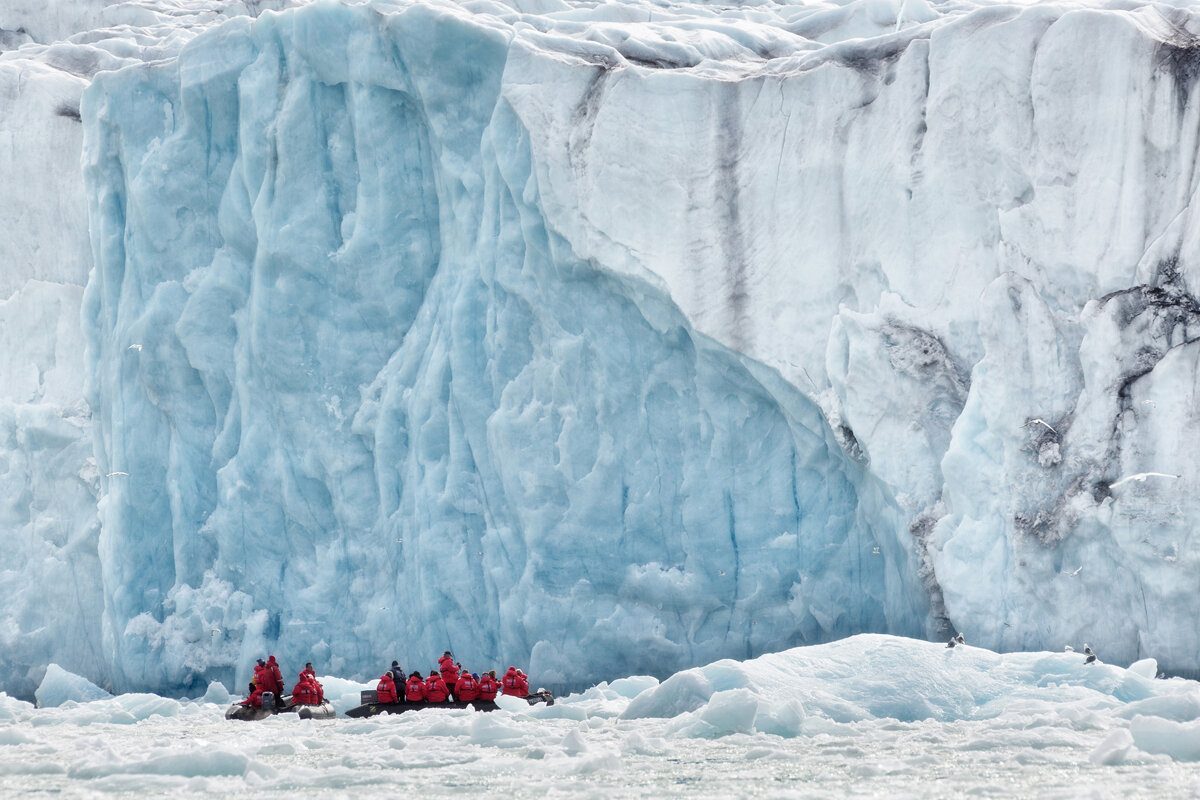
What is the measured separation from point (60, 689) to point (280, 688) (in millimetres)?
3371

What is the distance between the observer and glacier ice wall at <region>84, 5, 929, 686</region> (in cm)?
1549

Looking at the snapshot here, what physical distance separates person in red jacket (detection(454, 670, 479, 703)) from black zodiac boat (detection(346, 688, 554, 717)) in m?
0.04

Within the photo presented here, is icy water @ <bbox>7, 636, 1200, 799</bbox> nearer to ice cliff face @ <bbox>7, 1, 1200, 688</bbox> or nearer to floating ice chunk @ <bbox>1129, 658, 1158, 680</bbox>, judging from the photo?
floating ice chunk @ <bbox>1129, 658, 1158, 680</bbox>

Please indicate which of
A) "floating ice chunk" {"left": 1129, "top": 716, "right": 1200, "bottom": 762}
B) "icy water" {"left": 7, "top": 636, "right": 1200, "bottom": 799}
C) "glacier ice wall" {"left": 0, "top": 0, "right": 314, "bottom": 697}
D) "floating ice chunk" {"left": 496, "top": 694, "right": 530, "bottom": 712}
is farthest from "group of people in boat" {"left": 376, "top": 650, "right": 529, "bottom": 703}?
"floating ice chunk" {"left": 1129, "top": 716, "right": 1200, "bottom": 762}

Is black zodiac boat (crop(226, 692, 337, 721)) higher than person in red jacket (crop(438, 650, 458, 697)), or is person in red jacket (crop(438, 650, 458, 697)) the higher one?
person in red jacket (crop(438, 650, 458, 697))

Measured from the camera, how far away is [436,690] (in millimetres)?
14156

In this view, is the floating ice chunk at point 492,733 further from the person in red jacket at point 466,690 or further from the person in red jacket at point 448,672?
the person in red jacket at point 448,672

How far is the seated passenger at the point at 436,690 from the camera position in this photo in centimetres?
1409

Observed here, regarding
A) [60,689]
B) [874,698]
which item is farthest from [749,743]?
[60,689]

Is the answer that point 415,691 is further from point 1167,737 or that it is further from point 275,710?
point 1167,737

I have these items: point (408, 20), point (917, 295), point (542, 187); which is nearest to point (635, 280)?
point (542, 187)

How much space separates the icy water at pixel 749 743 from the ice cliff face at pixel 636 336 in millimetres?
2084

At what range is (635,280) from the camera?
15.6 metres

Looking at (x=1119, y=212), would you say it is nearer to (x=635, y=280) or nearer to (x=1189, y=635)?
(x=1189, y=635)
